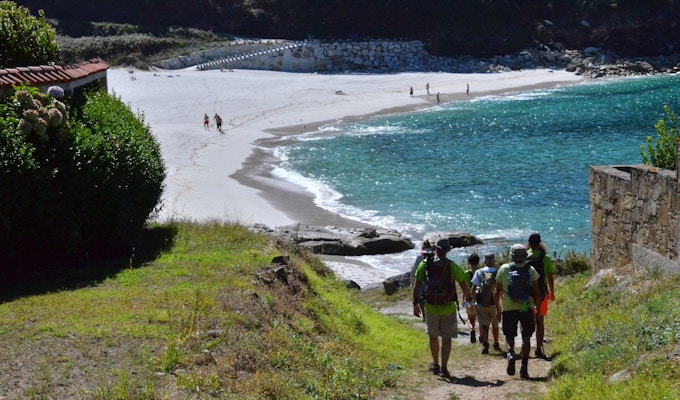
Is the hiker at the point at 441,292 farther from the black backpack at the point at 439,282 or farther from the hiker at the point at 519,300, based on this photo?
the hiker at the point at 519,300

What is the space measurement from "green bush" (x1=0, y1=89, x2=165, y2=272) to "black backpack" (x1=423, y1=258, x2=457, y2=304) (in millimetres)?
5337

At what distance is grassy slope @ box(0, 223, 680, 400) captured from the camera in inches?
306

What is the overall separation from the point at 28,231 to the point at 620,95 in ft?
186

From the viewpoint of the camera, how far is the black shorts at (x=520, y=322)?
10.2 m

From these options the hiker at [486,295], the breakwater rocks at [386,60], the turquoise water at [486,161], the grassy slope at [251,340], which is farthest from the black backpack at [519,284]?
the breakwater rocks at [386,60]

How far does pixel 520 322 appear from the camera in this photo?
10250mm

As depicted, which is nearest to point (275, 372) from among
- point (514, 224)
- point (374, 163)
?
point (514, 224)

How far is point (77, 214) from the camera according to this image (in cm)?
1298

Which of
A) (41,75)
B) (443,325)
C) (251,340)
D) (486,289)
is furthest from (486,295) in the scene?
(41,75)

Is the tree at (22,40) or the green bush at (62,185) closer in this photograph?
the green bush at (62,185)

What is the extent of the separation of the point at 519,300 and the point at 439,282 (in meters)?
0.93

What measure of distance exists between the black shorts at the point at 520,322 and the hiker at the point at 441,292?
567 millimetres

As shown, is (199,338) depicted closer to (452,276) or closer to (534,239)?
(452,276)

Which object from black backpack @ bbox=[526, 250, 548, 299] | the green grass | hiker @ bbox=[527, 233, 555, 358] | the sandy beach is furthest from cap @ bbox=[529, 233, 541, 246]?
the sandy beach
